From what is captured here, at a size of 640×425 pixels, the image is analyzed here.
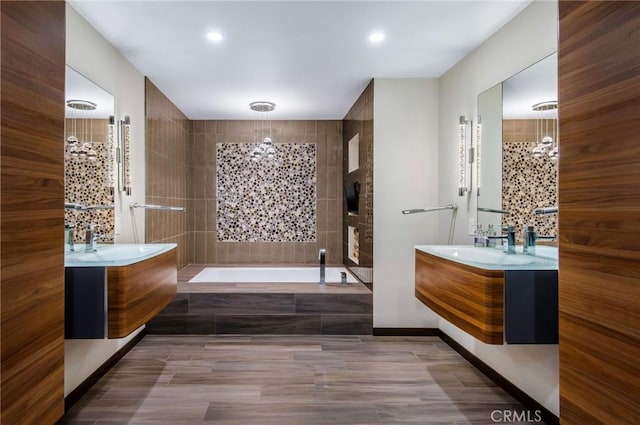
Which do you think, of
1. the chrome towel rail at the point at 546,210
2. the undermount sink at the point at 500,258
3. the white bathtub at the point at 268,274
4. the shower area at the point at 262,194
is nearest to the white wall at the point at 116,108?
the white bathtub at the point at 268,274

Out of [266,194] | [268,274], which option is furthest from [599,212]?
[266,194]

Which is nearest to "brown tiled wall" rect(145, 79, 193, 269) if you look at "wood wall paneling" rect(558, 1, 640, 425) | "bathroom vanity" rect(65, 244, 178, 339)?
"bathroom vanity" rect(65, 244, 178, 339)

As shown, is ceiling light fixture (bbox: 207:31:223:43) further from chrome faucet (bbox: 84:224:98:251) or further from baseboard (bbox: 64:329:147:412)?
baseboard (bbox: 64:329:147:412)

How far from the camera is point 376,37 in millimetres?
2777

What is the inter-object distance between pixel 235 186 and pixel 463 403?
3808mm

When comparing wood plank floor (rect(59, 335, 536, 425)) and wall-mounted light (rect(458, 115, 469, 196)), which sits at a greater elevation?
wall-mounted light (rect(458, 115, 469, 196))

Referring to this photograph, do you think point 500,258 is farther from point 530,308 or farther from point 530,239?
point 530,308

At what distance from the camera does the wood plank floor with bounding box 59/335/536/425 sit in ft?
7.40

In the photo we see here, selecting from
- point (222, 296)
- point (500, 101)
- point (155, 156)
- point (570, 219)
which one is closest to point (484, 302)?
point (570, 219)

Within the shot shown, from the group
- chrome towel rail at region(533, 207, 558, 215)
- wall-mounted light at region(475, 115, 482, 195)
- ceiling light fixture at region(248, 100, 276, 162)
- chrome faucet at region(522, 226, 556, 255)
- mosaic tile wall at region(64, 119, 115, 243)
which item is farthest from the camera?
ceiling light fixture at region(248, 100, 276, 162)

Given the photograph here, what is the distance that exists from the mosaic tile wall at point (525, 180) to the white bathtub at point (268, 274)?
90.9 inches

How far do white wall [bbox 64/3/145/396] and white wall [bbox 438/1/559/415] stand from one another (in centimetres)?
276

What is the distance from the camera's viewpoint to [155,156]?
3.82 meters

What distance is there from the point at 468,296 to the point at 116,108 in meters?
2.85
